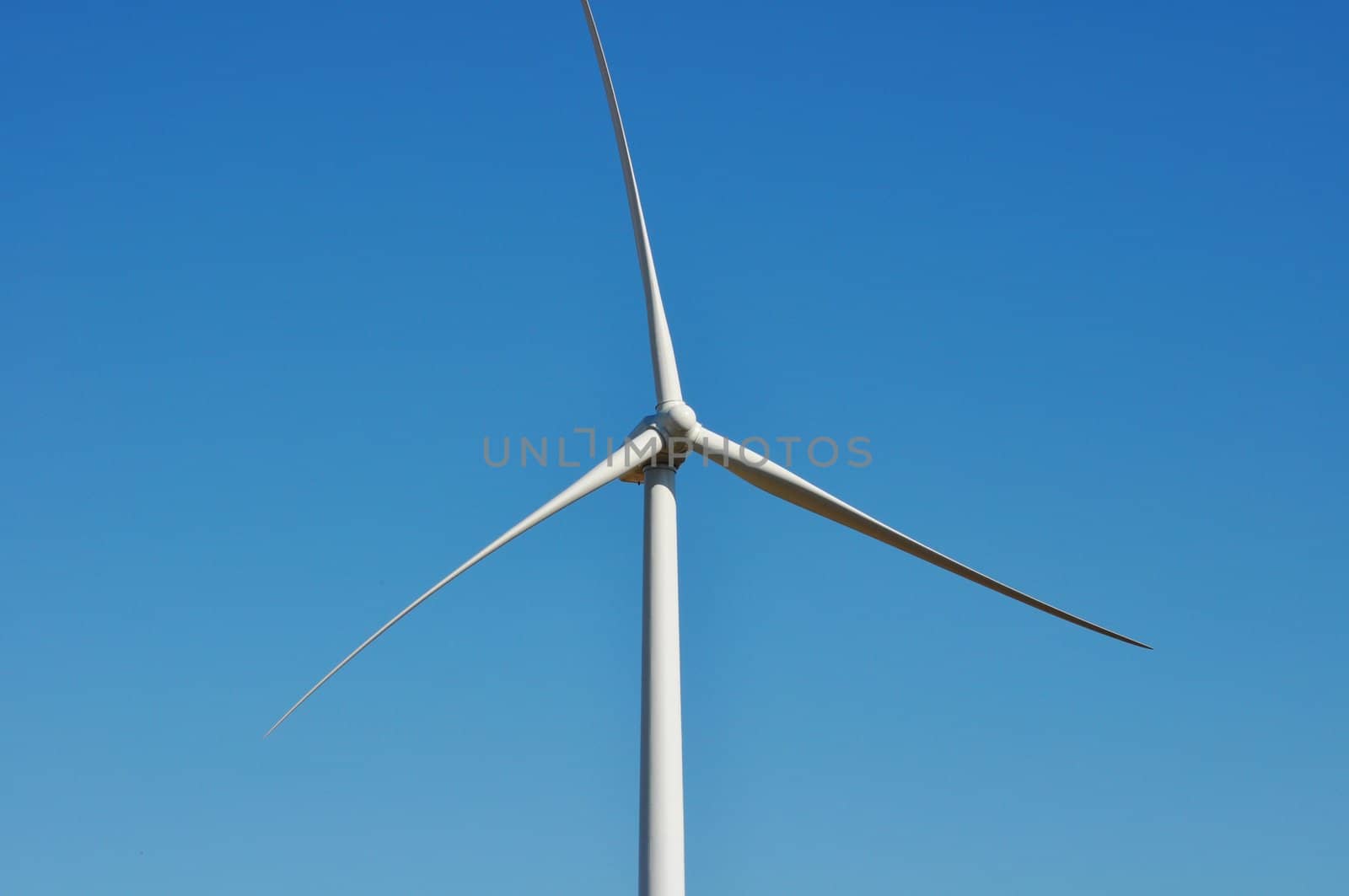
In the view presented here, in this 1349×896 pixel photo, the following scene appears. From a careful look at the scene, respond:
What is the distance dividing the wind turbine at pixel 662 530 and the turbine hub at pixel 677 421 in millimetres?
13

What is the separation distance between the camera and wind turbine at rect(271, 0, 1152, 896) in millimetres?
21938

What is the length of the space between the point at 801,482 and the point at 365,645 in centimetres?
721

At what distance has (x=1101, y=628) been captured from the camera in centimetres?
2461

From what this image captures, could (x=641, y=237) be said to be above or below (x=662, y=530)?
above

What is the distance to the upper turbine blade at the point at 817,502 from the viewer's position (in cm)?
2494

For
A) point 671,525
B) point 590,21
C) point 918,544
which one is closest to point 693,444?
point 671,525

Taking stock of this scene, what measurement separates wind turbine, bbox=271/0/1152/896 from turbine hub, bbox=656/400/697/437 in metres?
0.01

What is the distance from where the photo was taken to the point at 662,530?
78.4 ft

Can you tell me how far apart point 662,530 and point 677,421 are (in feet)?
5.71

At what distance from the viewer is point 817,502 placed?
25.3 m

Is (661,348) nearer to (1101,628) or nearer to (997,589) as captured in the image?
(997,589)

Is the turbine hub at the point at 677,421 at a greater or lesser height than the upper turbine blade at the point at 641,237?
lesser

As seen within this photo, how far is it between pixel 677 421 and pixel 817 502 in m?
2.72

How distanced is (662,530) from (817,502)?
2872mm
